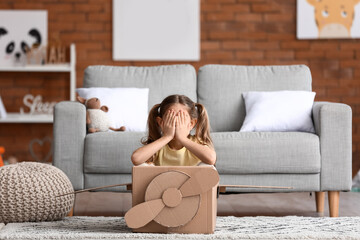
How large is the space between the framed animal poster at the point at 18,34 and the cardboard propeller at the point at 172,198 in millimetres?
3363

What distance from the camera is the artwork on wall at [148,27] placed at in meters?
5.07

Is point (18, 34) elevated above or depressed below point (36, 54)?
above

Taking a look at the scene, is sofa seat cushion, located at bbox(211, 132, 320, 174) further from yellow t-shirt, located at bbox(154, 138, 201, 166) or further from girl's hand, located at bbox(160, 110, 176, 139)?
girl's hand, located at bbox(160, 110, 176, 139)

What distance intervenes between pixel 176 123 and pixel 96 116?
1202mm

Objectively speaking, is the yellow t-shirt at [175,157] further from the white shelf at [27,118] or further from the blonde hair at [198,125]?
the white shelf at [27,118]

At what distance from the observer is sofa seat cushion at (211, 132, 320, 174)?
305 cm

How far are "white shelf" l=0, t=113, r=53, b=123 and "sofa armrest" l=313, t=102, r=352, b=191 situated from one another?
2.49 metres

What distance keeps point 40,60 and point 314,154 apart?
2.83m

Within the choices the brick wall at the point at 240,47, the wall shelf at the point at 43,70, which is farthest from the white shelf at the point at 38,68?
the brick wall at the point at 240,47

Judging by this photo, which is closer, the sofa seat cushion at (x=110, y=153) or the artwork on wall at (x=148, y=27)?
the sofa seat cushion at (x=110, y=153)

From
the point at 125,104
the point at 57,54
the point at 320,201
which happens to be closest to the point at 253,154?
the point at 320,201

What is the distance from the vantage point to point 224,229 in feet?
7.15

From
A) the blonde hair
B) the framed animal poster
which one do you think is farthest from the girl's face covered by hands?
the framed animal poster

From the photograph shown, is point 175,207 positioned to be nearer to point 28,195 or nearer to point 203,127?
point 203,127
